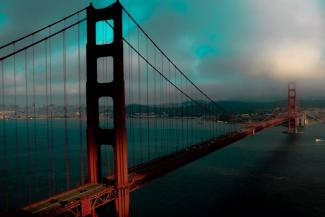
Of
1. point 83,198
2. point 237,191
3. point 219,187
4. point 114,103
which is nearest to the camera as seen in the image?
point 83,198

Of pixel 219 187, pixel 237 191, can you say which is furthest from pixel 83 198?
pixel 219 187

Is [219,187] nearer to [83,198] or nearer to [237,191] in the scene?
[237,191]

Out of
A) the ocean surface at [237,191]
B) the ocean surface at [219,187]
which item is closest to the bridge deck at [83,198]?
the ocean surface at [219,187]

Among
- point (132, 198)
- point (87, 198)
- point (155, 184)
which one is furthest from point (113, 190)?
point (155, 184)

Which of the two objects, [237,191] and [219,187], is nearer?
[237,191]

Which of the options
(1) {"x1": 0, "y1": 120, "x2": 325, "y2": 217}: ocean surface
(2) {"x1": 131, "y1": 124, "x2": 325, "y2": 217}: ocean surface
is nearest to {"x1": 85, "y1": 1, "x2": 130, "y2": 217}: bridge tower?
(1) {"x1": 0, "y1": 120, "x2": 325, "y2": 217}: ocean surface

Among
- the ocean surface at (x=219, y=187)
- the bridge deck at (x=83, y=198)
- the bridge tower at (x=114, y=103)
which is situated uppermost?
the bridge tower at (x=114, y=103)

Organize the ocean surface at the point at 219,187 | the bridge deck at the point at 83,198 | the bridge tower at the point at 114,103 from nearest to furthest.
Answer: the bridge deck at the point at 83,198 < the bridge tower at the point at 114,103 < the ocean surface at the point at 219,187

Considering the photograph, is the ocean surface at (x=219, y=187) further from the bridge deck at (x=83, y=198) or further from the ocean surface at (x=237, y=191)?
the bridge deck at (x=83, y=198)

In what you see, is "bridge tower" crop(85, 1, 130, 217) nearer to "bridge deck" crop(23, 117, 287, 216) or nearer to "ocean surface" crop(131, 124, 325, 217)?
"bridge deck" crop(23, 117, 287, 216)
